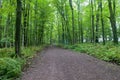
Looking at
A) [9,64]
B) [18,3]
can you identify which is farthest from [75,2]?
[9,64]

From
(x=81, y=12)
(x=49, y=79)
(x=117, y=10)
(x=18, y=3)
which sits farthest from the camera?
(x=81, y=12)

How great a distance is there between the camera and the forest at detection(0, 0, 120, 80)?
46.4 ft

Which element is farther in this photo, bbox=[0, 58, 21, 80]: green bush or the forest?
the forest

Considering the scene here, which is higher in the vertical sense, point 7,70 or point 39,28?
point 39,28

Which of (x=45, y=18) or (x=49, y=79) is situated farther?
(x=45, y=18)

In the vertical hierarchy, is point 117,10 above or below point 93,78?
above

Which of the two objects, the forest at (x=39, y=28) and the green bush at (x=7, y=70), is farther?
the forest at (x=39, y=28)

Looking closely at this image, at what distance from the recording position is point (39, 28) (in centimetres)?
4209

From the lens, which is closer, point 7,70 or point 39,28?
point 7,70

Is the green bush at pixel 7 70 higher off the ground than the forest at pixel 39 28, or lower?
lower

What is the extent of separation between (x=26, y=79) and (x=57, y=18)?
48666mm

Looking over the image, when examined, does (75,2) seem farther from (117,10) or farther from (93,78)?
(93,78)

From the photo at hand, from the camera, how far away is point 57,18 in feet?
187

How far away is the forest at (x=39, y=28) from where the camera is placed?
46.4ft
